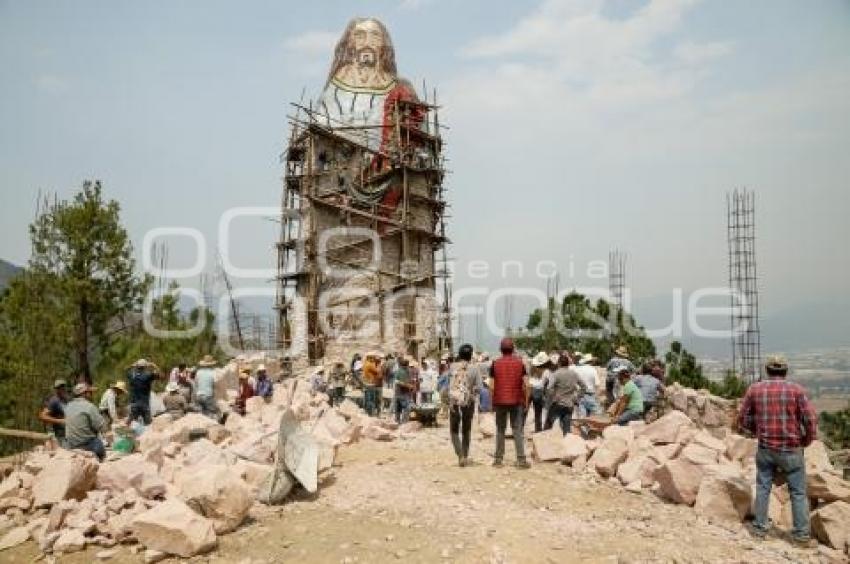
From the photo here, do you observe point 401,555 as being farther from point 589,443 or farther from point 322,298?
point 322,298

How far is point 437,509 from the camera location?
7.33 metres

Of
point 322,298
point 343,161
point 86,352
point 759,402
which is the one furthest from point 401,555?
point 343,161

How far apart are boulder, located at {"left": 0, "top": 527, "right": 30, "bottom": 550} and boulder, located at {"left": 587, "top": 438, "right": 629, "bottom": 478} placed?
7.08 m

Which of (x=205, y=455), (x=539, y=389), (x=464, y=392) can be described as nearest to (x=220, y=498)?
(x=205, y=455)

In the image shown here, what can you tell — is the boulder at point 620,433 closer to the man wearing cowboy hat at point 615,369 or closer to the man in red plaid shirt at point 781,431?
the man in red plaid shirt at point 781,431

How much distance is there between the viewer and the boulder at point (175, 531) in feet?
21.0

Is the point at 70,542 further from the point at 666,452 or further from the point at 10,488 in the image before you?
the point at 666,452

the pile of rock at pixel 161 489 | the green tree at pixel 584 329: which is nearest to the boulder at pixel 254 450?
the pile of rock at pixel 161 489

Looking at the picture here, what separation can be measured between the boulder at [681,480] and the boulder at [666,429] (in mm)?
1485

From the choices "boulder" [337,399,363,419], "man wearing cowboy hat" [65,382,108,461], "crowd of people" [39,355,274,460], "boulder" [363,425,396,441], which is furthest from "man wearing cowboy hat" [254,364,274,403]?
"man wearing cowboy hat" [65,382,108,461]

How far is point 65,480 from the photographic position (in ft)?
25.4

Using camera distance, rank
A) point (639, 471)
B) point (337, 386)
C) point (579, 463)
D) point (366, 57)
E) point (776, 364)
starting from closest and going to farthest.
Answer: point (776, 364), point (639, 471), point (579, 463), point (337, 386), point (366, 57)

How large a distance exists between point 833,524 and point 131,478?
26.0ft

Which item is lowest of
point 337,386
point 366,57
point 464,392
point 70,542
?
point 70,542
